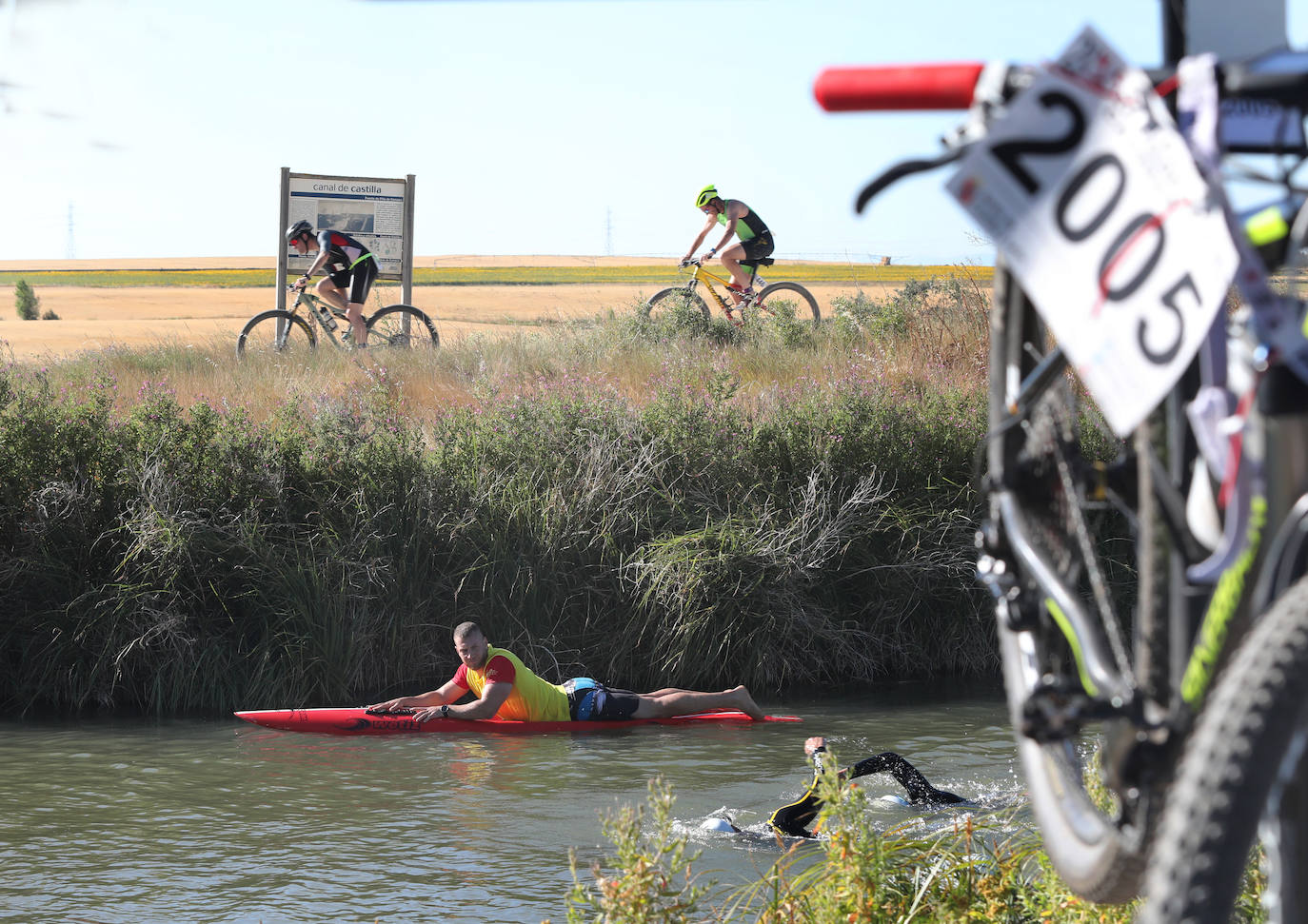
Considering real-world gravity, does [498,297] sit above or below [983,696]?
above

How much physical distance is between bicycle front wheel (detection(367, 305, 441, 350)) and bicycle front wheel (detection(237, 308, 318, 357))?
64 centimetres

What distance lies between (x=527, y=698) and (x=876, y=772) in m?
3.36

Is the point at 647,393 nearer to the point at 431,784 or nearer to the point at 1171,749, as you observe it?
the point at 431,784

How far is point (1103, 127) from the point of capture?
1539 mm

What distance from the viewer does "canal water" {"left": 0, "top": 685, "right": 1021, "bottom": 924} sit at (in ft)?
25.8

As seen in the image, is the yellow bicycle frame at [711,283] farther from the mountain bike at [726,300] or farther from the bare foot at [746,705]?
the bare foot at [746,705]

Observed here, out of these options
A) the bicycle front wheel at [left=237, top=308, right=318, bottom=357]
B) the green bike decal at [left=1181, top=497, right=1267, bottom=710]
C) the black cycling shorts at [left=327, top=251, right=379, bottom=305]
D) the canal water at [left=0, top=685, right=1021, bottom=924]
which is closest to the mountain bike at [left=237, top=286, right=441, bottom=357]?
the bicycle front wheel at [left=237, top=308, right=318, bottom=357]

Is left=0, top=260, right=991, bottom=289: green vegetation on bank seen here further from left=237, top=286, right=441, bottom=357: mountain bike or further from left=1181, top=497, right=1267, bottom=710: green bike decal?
left=1181, top=497, right=1267, bottom=710: green bike decal

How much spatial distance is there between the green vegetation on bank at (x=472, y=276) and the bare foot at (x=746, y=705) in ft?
205

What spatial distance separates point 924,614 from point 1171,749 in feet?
39.0

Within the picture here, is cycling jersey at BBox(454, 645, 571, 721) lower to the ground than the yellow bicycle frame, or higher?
lower

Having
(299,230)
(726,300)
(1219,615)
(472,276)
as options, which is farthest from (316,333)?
(472,276)

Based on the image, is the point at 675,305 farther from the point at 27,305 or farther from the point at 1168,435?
the point at 27,305

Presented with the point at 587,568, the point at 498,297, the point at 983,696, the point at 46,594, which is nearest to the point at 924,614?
the point at 983,696
